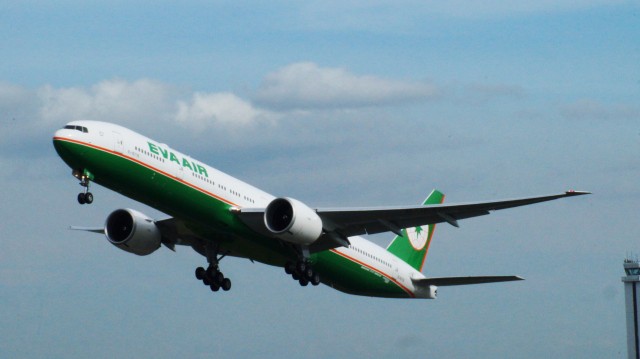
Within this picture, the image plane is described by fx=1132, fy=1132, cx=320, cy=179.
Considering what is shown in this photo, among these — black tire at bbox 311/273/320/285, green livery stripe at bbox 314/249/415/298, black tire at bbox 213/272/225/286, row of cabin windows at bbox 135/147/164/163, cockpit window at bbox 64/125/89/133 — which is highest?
cockpit window at bbox 64/125/89/133

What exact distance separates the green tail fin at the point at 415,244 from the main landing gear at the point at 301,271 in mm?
9314

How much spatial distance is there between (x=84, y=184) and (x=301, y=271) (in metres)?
10.5

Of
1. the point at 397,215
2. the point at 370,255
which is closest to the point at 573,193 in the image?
the point at 397,215

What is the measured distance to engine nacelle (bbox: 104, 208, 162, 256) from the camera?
46594 mm

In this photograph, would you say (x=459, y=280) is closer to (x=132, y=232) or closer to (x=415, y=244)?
(x=415, y=244)

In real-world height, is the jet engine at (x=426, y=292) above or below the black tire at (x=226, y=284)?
above

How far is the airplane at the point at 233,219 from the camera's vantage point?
3953cm

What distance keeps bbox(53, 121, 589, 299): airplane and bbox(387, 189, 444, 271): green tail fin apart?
258 centimetres

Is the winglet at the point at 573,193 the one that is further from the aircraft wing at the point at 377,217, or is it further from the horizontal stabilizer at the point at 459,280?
the horizontal stabilizer at the point at 459,280

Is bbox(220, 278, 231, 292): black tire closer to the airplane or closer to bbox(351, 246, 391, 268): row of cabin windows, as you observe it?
the airplane

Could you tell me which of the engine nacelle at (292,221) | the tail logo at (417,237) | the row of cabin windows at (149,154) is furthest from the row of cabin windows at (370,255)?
the row of cabin windows at (149,154)

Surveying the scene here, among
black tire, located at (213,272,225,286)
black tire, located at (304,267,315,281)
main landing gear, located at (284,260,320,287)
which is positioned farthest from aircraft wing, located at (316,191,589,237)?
black tire, located at (213,272,225,286)

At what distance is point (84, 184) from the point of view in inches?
1549

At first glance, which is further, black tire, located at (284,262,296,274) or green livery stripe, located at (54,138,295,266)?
black tire, located at (284,262,296,274)
